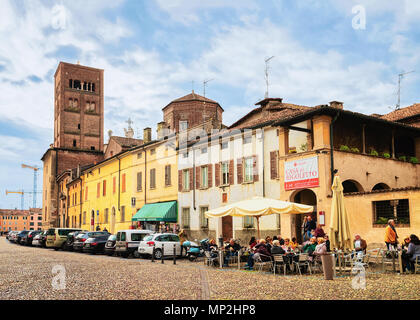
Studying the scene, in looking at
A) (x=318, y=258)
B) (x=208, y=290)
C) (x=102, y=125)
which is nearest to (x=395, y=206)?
(x=318, y=258)

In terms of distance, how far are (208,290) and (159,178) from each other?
2445 centimetres

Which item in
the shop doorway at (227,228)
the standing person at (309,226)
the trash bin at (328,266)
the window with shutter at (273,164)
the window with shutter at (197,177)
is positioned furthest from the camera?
the window with shutter at (197,177)

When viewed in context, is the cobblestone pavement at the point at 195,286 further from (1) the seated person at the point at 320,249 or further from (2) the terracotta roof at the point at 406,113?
(2) the terracotta roof at the point at 406,113

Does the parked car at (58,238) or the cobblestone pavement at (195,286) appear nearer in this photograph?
the cobblestone pavement at (195,286)

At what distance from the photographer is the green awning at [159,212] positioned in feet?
105

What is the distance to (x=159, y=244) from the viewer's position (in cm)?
2214

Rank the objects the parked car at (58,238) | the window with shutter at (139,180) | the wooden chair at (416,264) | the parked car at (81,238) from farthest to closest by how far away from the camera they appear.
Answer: the window with shutter at (139,180)
the parked car at (58,238)
the parked car at (81,238)
the wooden chair at (416,264)

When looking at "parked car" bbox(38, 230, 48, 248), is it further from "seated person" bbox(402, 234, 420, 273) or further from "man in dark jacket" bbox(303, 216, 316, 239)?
"seated person" bbox(402, 234, 420, 273)

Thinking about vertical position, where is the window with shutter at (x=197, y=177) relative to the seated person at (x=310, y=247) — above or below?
above

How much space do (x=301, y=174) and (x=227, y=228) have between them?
25.0 feet

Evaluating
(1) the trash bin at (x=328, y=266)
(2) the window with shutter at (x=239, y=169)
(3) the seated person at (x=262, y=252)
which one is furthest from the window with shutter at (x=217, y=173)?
(1) the trash bin at (x=328, y=266)

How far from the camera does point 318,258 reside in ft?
47.8

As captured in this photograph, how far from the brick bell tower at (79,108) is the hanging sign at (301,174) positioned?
5646 cm
